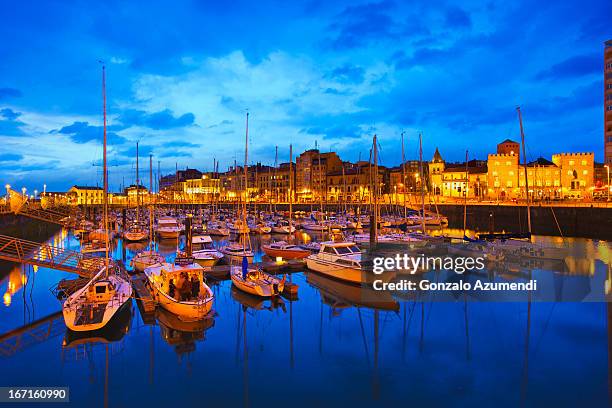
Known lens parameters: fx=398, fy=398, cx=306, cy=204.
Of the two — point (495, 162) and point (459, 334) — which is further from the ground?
point (495, 162)

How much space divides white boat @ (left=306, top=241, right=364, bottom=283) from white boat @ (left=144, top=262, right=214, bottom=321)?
9.50 m

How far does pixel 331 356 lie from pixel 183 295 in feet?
28.0

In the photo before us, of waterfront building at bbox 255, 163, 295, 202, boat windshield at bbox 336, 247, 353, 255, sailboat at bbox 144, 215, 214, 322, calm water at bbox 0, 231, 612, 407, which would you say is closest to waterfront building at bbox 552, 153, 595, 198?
waterfront building at bbox 255, 163, 295, 202

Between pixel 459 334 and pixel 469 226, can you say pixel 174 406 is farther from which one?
pixel 469 226

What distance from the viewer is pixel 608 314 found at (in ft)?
64.0

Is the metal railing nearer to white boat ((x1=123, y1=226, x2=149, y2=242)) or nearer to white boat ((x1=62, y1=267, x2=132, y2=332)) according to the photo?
white boat ((x1=62, y1=267, x2=132, y2=332))

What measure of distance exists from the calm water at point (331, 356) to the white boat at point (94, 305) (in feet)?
2.43

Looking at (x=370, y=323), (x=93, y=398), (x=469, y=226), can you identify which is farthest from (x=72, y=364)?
(x=469, y=226)

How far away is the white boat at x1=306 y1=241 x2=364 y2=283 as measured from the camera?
25266 millimetres

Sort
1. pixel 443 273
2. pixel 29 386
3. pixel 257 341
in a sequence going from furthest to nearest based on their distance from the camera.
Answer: pixel 443 273, pixel 257 341, pixel 29 386

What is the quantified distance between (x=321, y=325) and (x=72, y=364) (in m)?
10.2

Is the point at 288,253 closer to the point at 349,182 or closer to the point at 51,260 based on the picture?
the point at 51,260

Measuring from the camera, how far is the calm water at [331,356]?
12461mm

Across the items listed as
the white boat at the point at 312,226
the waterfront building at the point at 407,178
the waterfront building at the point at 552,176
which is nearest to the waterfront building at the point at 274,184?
the waterfront building at the point at 407,178
